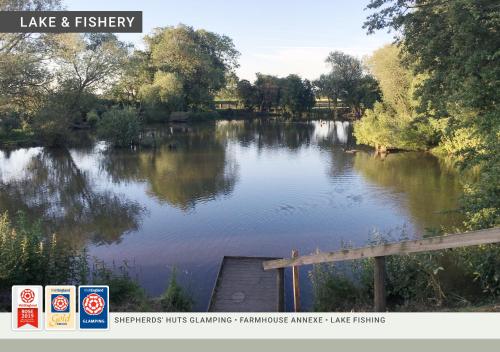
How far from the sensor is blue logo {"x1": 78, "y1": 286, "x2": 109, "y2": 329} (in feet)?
20.8

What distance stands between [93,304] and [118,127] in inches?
1646

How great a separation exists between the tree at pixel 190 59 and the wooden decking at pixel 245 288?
6259 centimetres

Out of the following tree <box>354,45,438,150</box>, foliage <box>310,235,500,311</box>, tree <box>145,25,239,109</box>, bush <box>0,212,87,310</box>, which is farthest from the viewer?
tree <box>145,25,239,109</box>

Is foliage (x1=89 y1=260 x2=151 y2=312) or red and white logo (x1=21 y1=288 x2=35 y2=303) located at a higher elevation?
red and white logo (x1=21 y1=288 x2=35 y2=303)

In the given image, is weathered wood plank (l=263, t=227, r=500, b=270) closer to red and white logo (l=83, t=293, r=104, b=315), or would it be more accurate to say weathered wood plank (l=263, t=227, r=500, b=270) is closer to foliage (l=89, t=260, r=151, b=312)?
red and white logo (l=83, t=293, r=104, b=315)

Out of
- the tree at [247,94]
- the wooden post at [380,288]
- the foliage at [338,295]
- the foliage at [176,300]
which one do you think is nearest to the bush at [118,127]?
the foliage at [176,300]

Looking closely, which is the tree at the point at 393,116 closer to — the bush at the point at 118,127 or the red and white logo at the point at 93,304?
the bush at the point at 118,127

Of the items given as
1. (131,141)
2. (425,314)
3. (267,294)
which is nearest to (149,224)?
(267,294)

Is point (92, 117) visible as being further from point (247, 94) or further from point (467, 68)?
point (467, 68)

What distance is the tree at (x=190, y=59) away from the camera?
7750 centimetres

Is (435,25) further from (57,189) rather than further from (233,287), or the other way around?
A: (57,189)

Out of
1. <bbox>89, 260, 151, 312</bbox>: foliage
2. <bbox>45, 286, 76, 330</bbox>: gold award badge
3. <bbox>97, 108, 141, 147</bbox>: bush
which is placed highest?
<bbox>97, 108, 141, 147</bbox>: bush

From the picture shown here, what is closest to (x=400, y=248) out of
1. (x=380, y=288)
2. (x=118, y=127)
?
(x=380, y=288)

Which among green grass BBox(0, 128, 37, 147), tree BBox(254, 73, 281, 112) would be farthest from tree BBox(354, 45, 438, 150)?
tree BBox(254, 73, 281, 112)
